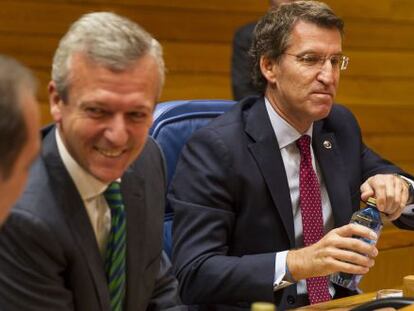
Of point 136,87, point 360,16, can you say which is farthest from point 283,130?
point 360,16

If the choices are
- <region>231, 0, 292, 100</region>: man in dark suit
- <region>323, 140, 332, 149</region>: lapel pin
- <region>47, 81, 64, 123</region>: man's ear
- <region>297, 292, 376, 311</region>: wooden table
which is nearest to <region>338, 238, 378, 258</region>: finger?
<region>297, 292, 376, 311</region>: wooden table

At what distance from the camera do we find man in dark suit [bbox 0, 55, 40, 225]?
1.12 meters

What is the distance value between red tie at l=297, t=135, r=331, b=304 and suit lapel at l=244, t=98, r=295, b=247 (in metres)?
0.06

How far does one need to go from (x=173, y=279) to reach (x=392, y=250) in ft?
8.62

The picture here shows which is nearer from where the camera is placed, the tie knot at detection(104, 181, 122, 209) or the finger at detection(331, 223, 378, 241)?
the tie knot at detection(104, 181, 122, 209)

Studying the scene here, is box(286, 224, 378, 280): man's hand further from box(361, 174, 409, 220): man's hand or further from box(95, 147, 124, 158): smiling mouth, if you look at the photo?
box(95, 147, 124, 158): smiling mouth

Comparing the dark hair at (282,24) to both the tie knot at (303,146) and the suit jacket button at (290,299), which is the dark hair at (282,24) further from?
the suit jacket button at (290,299)

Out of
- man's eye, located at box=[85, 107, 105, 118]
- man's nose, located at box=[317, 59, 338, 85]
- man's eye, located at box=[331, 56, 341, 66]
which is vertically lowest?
man's nose, located at box=[317, 59, 338, 85]

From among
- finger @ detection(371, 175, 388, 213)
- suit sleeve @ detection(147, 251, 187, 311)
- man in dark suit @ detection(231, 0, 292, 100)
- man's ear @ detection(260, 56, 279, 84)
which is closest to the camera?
suit sleeve @ detection(147, 251, 187, 311)

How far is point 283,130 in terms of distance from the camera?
2500 millimetres

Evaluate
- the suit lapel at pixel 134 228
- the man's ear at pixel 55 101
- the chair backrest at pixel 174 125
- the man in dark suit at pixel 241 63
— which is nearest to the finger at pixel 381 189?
the chair backrest at pixel 174 125

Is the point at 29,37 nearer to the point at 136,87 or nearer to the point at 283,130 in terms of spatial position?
the point at 283,130

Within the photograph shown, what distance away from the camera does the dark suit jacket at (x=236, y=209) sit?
2252mm

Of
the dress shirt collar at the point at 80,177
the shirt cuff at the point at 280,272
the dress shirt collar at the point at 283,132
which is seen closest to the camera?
the dress shirt collar at the point at 80,177
